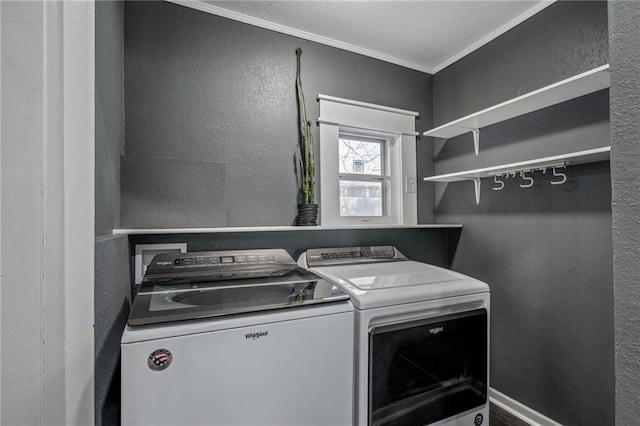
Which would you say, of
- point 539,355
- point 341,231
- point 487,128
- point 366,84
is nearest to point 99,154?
point 341,231

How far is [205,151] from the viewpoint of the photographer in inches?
67.1

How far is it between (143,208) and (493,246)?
2190 millimetres

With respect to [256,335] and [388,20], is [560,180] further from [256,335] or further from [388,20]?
[256,335]

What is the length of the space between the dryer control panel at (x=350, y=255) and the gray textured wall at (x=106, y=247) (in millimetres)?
961

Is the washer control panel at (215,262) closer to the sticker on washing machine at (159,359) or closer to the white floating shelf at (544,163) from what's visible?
the sticker on washing machine at (159,359)

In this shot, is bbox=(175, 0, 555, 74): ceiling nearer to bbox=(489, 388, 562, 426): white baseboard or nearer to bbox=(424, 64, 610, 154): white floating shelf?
bbox=(424, 64, 610, 154): white floating shelf

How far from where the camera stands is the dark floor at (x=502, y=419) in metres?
1.73

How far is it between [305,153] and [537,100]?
133cm

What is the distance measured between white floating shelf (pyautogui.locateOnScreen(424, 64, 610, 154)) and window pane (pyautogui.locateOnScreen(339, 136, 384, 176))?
16.4 inches

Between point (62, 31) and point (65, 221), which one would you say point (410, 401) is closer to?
point (65, 221)

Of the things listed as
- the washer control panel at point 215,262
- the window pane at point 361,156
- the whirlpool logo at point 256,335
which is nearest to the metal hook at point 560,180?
the window pane at point 361,156

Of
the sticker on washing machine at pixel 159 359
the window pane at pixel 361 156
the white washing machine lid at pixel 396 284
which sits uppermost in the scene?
the window pane at pixel 361 156

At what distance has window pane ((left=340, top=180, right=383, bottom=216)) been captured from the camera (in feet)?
7.09

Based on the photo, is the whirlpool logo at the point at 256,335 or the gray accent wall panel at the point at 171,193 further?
the gray accent wall panel at the point at 171,193
